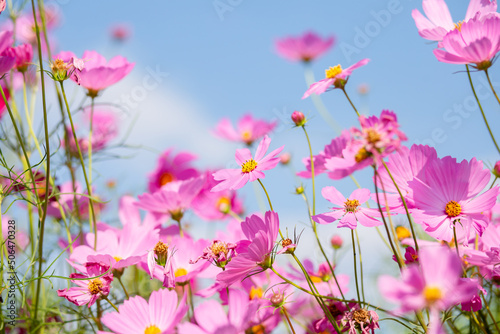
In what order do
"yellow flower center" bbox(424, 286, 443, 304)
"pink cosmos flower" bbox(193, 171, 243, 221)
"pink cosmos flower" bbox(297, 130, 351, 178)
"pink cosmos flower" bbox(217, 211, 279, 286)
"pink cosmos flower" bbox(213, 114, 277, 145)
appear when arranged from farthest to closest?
"pink cosmos flower" bbox(213, 114, 277, 145)
"pink cosmos flower" bbox(193, 171, 243, 221)
"pink cosmos flower" bbox(297, 130, 351, 178)
"pink cosmos flower" bbox(217, 211, 279, 286)
"yellow flower center" bbox(424, 286, 443, 304)

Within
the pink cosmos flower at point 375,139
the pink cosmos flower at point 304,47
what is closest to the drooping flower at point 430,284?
the pink cosmos flower at point 375,139

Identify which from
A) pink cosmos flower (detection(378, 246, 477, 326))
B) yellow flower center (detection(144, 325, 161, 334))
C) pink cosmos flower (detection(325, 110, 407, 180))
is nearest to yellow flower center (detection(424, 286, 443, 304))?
pink cosmos flower (detection(378, 246, 477, 326))

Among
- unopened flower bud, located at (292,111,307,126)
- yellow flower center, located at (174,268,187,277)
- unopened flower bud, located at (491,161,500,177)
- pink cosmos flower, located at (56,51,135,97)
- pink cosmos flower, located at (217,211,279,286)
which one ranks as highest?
pink cosmos flower, located at (56,51,135,97)

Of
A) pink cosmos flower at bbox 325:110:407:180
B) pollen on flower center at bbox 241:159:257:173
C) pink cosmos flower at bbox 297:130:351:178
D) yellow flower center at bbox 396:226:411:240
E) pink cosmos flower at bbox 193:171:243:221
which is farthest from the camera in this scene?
pink cosmos flower at bbox 193:171:243:221

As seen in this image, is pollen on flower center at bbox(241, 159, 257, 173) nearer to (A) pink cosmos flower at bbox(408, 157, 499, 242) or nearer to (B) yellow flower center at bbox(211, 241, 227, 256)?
(B) yellow flower center at bbox(211, 241, 227, 256)

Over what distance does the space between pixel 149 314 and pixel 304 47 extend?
157 cm

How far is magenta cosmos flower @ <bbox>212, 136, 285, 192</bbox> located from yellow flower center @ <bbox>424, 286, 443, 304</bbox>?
1.12 feet

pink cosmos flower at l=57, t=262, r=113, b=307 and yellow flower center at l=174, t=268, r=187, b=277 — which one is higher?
yellow flower center at l=174, t=268, r=187, b=277

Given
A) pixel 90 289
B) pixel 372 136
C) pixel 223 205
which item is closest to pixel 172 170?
pixel 223 205

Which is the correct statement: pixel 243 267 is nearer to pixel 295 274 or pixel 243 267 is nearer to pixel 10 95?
pixel 295 274

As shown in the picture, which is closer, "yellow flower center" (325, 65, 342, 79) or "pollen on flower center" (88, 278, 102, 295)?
"pollen on flower center" (88, 278, 102, 295)

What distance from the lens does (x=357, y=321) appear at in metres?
0.52

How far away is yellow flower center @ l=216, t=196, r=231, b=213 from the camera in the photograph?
1.18 metres

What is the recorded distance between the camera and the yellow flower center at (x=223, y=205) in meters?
1.18
